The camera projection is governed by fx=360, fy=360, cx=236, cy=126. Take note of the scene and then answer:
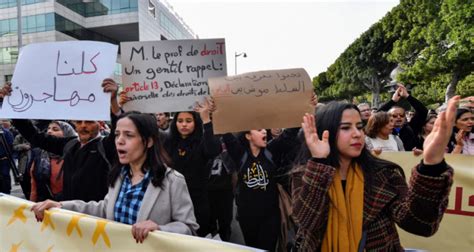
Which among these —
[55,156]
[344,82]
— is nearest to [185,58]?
[55,156]

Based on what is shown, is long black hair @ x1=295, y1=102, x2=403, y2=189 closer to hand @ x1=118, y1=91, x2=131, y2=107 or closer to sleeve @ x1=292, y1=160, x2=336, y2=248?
sleeve @ x1=292, y1=160, x2=336, y2=248

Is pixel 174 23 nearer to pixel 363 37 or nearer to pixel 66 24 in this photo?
pixel 66 24

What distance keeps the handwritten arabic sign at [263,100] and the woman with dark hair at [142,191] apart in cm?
59

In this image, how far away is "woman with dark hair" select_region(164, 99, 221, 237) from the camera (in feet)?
11.0

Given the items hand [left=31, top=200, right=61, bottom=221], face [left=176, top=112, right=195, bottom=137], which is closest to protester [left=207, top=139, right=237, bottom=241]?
face [left=176, top=112, right=195, bottom=137]

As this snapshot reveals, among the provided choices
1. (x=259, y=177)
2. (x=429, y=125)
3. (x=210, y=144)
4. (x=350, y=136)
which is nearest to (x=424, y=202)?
(x=350, y=136)

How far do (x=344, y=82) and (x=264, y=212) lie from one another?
44639 mm

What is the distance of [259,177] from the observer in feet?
9.96

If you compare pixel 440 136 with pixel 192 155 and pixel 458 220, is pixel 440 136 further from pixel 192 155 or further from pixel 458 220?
pixel 458 220

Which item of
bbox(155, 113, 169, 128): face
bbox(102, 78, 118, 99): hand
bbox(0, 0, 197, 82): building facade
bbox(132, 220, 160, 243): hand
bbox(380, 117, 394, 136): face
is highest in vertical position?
bbox(0, 0, 197, 82): building facade

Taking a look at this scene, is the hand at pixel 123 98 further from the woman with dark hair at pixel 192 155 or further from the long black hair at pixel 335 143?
the long black hair at pixel 335 143

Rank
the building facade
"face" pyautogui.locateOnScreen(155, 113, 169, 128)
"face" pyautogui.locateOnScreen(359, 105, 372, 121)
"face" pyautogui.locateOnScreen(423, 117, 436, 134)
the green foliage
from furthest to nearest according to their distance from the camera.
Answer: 1. the building facade
2. the green foliage
3. "face" pyautogui.locateOnScreen(155, 113, 169, 128)
4. "face" pyautogui.locateOnScreen(359, 105, 372, 121)
5. "face" pyautogui.locateOnScreen(423, 117, 436, 134)

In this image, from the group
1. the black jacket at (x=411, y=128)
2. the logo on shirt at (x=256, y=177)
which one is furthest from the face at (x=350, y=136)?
the black jacket at (x=411, y=128)

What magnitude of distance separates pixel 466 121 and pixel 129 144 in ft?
12.0
